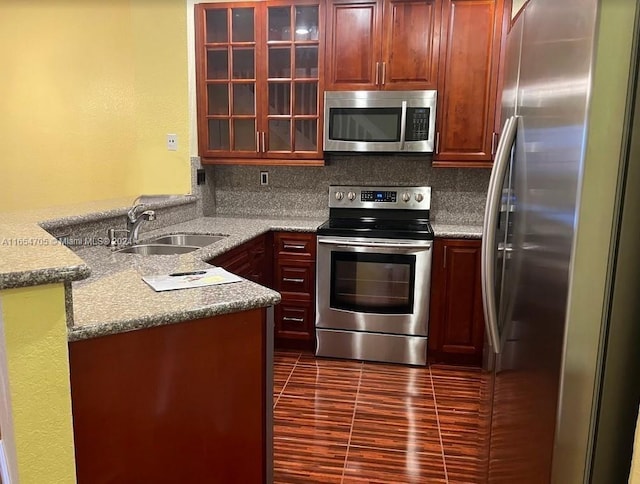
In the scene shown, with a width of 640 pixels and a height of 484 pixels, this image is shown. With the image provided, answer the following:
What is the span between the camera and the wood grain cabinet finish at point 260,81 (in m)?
3.45

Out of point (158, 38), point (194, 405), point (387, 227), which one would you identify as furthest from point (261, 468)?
point (158, 38)

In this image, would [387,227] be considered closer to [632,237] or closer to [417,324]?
[417,324]

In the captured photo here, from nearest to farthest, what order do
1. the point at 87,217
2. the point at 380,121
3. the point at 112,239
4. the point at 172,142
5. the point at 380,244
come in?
the point at 87,217, the point at 112,239, the point at 380,244, the point at 380,121, the point at 172,142

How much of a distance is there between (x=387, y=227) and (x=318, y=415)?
4.57 feet

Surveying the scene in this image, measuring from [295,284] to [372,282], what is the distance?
0.54 m

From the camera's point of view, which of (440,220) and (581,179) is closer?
(581,179)

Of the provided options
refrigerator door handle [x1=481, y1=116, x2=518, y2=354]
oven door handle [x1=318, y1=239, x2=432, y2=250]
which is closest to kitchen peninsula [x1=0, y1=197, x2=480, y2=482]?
refrigerator door handle [x1=481, y1=116, x2=518, y2=354]

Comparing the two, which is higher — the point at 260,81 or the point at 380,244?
the point at 260,81

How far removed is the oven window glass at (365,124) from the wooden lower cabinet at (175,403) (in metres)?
2.13

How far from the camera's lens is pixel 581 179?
2.76 ft

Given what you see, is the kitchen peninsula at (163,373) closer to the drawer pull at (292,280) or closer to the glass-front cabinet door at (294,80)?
the drawer pull at (292,280)

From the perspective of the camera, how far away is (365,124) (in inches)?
134

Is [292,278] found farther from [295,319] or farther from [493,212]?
[493,212]

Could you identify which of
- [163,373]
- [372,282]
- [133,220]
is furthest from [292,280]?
[163,373]
